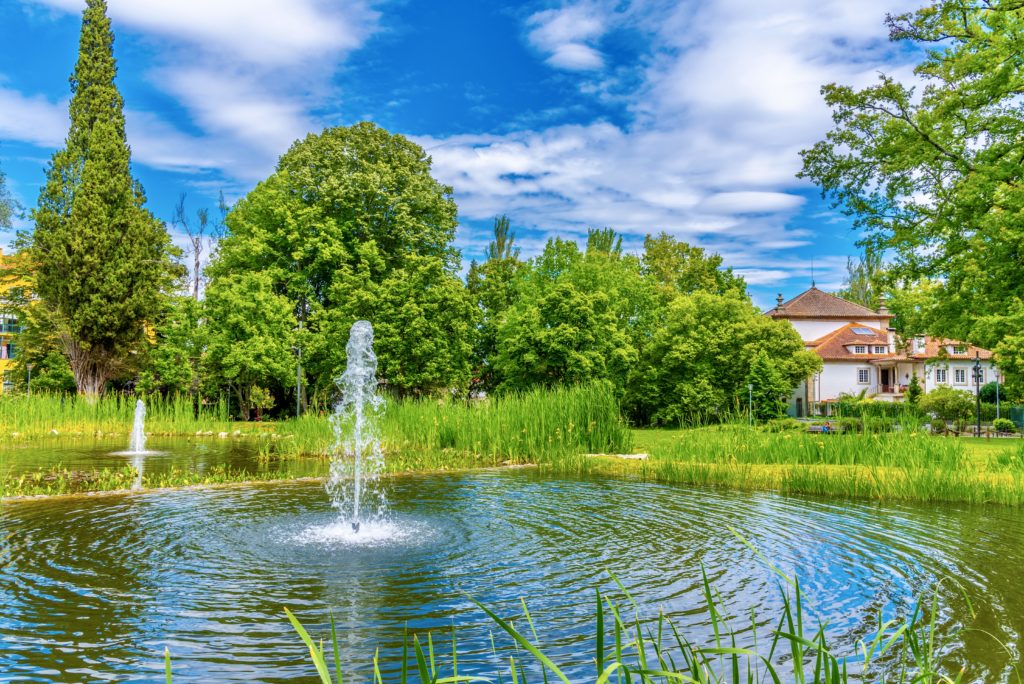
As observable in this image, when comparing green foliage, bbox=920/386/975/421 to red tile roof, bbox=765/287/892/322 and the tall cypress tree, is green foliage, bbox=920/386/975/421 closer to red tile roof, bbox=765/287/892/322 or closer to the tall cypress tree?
red tile roof, bbox=765/287/892/322

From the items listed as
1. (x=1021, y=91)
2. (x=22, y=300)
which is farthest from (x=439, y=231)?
(x=1021, y=91)

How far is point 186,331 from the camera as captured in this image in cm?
3159

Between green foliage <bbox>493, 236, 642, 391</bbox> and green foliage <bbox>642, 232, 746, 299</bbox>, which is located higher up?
green foliage <bbox>642, 232, 746, 299</bbox>

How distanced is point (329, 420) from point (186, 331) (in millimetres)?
17456

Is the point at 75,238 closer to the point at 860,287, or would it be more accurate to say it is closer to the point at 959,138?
the point at 959,138

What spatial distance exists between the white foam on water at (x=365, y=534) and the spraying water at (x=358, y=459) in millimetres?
157

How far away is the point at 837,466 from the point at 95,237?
32.5 m

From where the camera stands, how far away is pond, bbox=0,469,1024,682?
475 centimetres

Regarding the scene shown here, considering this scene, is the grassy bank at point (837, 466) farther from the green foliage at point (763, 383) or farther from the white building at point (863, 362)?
the white building at point (863, 362)

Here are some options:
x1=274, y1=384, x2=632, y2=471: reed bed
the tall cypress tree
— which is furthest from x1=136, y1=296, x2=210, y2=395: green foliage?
x1=274, y1=384, x2=632, y2=471: reed bed

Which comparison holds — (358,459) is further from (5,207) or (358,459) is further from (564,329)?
(5,207)

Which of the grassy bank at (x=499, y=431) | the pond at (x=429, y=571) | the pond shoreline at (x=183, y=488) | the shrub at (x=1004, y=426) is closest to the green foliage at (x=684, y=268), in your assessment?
the shrub at (x=1004, y=426)

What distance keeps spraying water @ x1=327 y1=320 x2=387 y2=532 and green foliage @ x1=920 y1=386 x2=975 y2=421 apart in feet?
96.1

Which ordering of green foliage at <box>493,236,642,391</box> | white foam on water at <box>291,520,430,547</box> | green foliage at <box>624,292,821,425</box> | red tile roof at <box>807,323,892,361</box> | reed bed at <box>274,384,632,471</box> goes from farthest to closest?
red tile roof at <box>807,323,892,361</box> → green foliage at <box>624,292,821,425</box> → green foliage at <box>493,236,642,391</box> → reed bed at <box>274,384,632,471</box> → white foam on water at <box>291,520,430,547</box>
